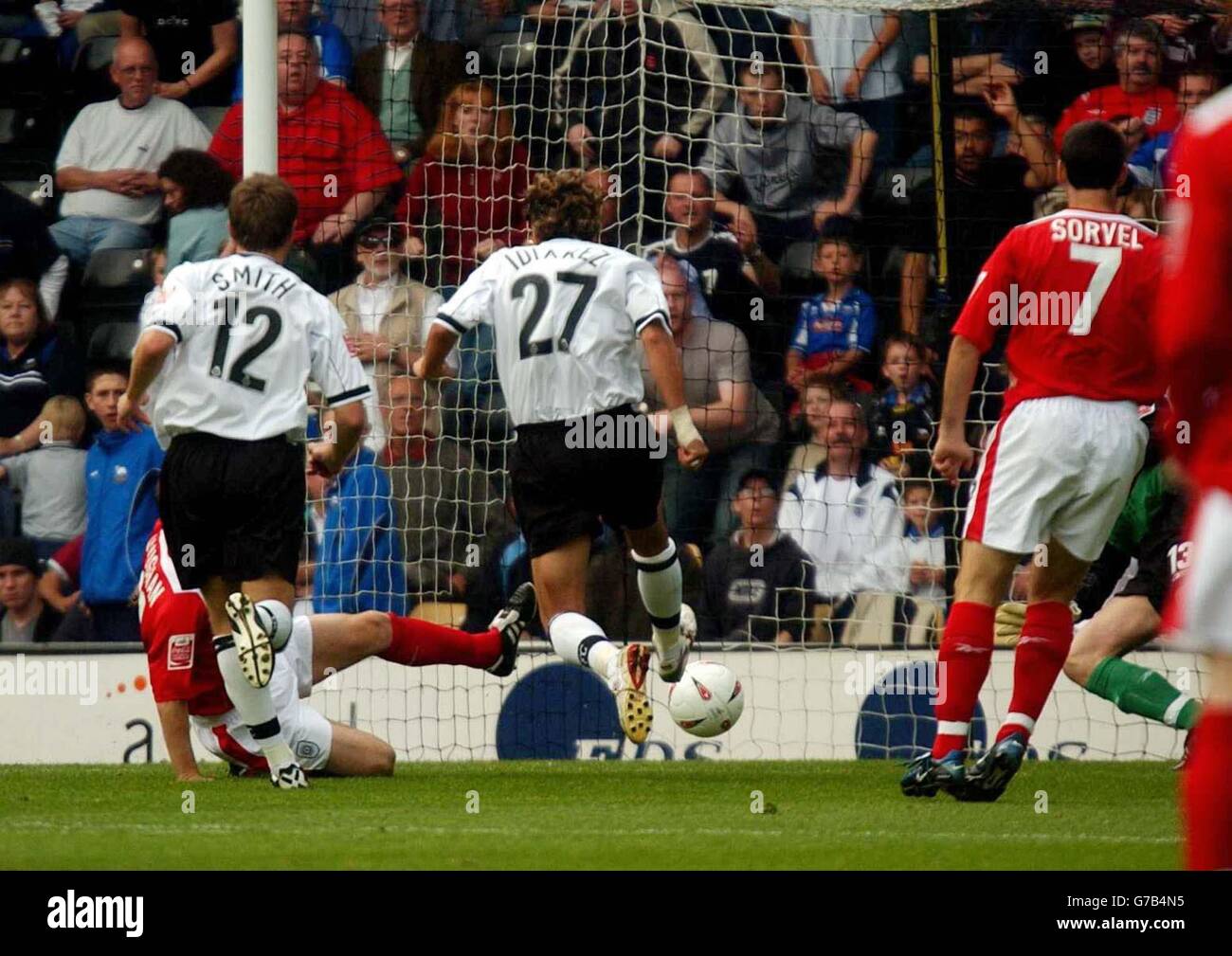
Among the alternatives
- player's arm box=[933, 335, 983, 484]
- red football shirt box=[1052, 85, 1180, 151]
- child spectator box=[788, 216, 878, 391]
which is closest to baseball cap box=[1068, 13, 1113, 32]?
red football shirt box=[1052, 85, 1180, 151]

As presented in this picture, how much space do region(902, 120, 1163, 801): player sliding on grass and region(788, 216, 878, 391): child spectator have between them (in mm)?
4031

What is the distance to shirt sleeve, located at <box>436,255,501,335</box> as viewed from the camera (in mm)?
7016

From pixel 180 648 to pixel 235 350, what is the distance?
1170 millimetres

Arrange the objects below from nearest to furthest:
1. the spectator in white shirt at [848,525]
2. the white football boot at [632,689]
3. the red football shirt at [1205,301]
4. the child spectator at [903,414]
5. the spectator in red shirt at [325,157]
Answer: the red football shirt at [1205,301]
the white football boot at [632,689]
the spectator in white shirt at [848,525]
the child spectator at [903,414]
the spectator in red shirt at [325,157]

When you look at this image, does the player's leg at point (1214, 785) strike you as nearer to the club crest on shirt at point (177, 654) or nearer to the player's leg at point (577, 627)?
the player's leg at point (577, 627)

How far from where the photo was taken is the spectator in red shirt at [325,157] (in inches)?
394

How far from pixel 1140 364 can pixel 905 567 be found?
3631 millimetres

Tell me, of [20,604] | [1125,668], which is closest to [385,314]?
[20,604]

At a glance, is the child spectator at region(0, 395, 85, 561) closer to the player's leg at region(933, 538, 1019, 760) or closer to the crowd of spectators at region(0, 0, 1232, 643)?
the crowd of spectators at region(0, 0, 1232, 643)

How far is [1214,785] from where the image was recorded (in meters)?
2.40

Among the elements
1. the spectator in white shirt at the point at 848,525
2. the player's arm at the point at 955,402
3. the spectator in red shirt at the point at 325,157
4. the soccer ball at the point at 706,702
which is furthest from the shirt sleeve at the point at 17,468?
the player's arm at the point at 955,402

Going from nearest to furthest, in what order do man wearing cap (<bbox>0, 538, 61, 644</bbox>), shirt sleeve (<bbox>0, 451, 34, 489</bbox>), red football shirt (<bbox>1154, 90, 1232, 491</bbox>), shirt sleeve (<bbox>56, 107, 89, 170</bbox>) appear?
red football shirt (<bbox>1154, 90, 1232, 491</bbox>)
man wearing cap (<bbox>0, 538, 61, 644</bbox>)
shirt sleeve (<bbox>0, 451, 34, 489</bbox>)
shirt sleeve (<bbox>56, 107, 89, 170</bbox>)

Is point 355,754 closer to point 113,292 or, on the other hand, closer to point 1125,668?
point 1125,668

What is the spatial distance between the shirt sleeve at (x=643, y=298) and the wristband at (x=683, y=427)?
31 cm
